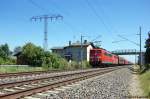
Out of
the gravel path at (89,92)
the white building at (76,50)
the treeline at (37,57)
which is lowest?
the gravel path at (89,92)

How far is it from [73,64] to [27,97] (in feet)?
165

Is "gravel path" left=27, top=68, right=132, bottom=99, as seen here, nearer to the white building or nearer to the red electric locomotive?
the red electric locomotive

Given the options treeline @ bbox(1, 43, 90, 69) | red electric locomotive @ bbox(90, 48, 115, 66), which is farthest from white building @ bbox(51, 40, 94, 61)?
treeline @ bbox(1, 43, 90, 69)

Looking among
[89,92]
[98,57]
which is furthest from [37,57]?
[89,92]

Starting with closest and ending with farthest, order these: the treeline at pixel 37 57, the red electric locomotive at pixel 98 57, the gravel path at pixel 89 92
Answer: the gravel path at pixel 89 92 → the treeline at pixel 37 57 → the red electric locomotive at pixel 98 57

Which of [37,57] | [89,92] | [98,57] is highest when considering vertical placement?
[98,57]

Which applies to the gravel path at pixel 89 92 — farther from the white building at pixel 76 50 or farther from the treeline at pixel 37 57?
the white building at pixel 76 50

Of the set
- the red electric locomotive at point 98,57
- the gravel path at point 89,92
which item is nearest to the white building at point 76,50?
the red electric locomotive at point 98,57

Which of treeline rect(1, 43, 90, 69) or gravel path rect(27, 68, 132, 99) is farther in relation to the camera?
treeline rect(1, 43, 90, 69)

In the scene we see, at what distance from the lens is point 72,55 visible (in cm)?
10488

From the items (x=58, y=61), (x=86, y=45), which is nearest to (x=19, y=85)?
(x=58, y=61)

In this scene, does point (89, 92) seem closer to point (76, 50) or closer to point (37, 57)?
point (37, 57)

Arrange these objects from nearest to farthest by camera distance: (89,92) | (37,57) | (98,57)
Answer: (89,92)
(37,57)
(98,57)

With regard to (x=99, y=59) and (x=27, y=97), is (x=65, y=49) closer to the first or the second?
(x=99, y=59)
